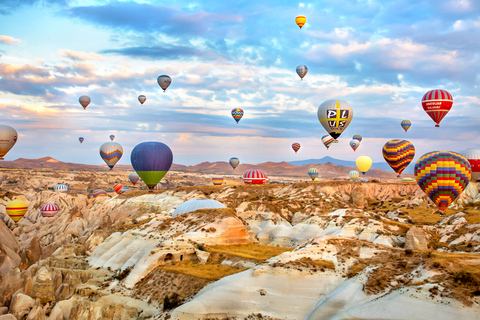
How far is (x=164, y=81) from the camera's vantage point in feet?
327

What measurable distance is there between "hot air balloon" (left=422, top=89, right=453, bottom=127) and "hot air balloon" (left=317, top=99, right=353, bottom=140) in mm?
15365

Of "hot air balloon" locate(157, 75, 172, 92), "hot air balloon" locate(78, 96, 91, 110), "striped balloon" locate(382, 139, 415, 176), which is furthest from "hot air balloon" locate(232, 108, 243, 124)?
"striped balloon" locate(382, 139, 415, 176)

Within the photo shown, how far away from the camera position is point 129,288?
38.3 m

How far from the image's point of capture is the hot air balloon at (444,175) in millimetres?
55062

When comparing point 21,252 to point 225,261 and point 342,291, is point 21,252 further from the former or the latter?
point 342,291

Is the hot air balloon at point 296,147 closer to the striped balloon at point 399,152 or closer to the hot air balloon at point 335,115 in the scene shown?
the striped balloon at point 399,152

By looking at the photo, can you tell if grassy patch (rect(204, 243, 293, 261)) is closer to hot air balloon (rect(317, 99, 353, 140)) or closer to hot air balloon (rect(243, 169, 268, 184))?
hot air balloon (rect(317, 99, 353, 140))

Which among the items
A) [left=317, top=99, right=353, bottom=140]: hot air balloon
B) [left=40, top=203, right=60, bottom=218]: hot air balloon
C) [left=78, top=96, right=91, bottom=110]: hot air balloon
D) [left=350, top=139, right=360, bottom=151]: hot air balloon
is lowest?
[left=40, top=203, right=60, bottom=218]: hot air balloon

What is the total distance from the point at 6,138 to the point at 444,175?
8581cm

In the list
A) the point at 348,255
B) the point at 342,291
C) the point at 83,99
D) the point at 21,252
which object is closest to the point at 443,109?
the point at 348,255

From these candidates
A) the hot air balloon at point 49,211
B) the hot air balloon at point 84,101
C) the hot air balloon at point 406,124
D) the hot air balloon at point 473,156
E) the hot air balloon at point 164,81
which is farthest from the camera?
the hot air balloon at point 406,124

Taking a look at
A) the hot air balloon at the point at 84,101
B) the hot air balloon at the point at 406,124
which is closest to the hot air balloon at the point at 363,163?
the hot air balloon at the point at 406,124

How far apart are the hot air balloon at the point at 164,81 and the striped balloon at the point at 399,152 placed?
51.0m

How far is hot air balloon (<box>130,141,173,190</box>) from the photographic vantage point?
239 ft
